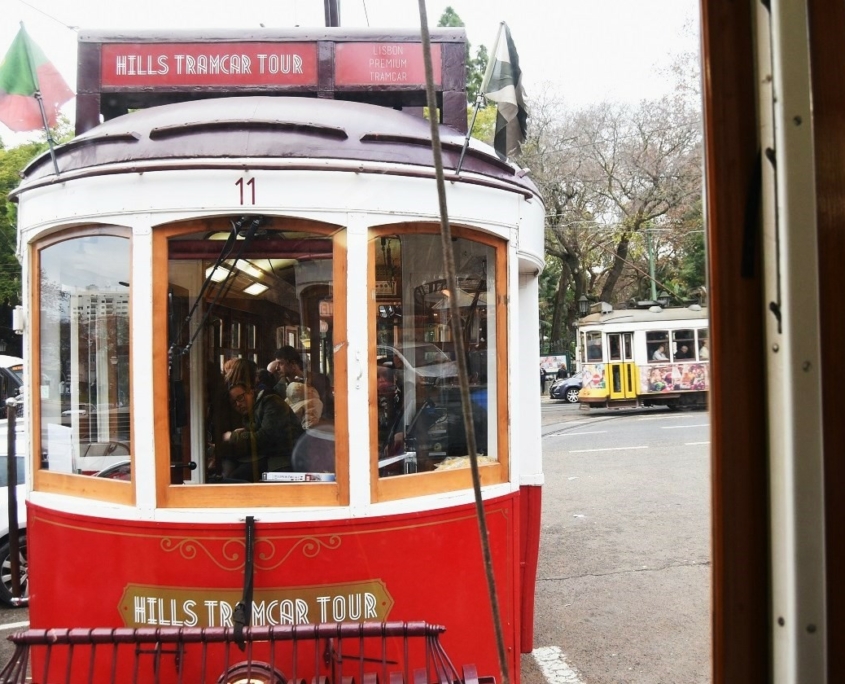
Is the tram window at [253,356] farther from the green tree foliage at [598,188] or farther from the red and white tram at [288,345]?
the green tree foliage at [598,188]

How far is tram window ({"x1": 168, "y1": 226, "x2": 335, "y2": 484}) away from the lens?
2.83 metres

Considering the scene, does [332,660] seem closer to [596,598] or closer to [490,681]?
[490,681]

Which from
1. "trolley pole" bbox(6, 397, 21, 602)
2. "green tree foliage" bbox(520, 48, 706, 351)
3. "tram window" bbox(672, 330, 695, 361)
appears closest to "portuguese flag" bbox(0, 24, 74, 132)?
"trolley pole" bbox(6, 397, 21, 602)

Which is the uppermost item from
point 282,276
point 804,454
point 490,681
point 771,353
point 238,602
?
point 282,276

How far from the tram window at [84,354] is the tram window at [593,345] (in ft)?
55.2

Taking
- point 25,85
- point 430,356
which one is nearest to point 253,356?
point 430,356

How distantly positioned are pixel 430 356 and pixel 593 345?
1652 cm

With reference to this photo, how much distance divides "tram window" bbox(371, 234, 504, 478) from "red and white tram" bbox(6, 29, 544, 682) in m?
0.01

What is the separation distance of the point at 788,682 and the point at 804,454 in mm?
332

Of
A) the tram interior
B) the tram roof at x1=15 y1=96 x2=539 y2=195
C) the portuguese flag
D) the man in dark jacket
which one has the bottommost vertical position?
the man in dark jacket

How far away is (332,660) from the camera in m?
2.50

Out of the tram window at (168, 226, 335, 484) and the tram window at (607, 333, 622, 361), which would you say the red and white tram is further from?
the tram window at (607, 333, 622, 361)

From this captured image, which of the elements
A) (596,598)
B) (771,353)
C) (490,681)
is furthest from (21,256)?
(596,598)

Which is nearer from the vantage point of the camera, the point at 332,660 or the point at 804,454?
the point at 804,454
